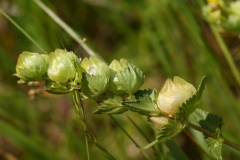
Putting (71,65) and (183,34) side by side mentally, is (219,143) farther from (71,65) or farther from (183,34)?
(183,34)

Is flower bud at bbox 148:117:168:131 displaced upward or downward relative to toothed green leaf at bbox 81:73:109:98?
downward

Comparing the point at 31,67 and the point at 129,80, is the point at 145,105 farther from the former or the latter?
the point at 31,67

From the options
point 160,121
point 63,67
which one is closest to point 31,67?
point 63,67

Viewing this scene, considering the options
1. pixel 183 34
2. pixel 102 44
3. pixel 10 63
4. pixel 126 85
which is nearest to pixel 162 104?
pixel 126 85

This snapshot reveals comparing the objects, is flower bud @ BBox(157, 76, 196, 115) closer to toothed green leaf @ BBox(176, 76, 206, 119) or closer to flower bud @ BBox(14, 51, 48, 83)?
toothed green leaf @ BBox(176, 76, 206, 119)

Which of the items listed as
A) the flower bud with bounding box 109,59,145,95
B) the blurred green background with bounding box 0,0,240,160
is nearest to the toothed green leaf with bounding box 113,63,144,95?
the flower bud with bounding box 109,59,145,95

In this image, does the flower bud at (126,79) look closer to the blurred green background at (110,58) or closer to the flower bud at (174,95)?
the flower bud at (174,95)

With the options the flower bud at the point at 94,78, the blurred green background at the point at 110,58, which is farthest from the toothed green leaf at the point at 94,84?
the blurred green background at the point at 110,58
